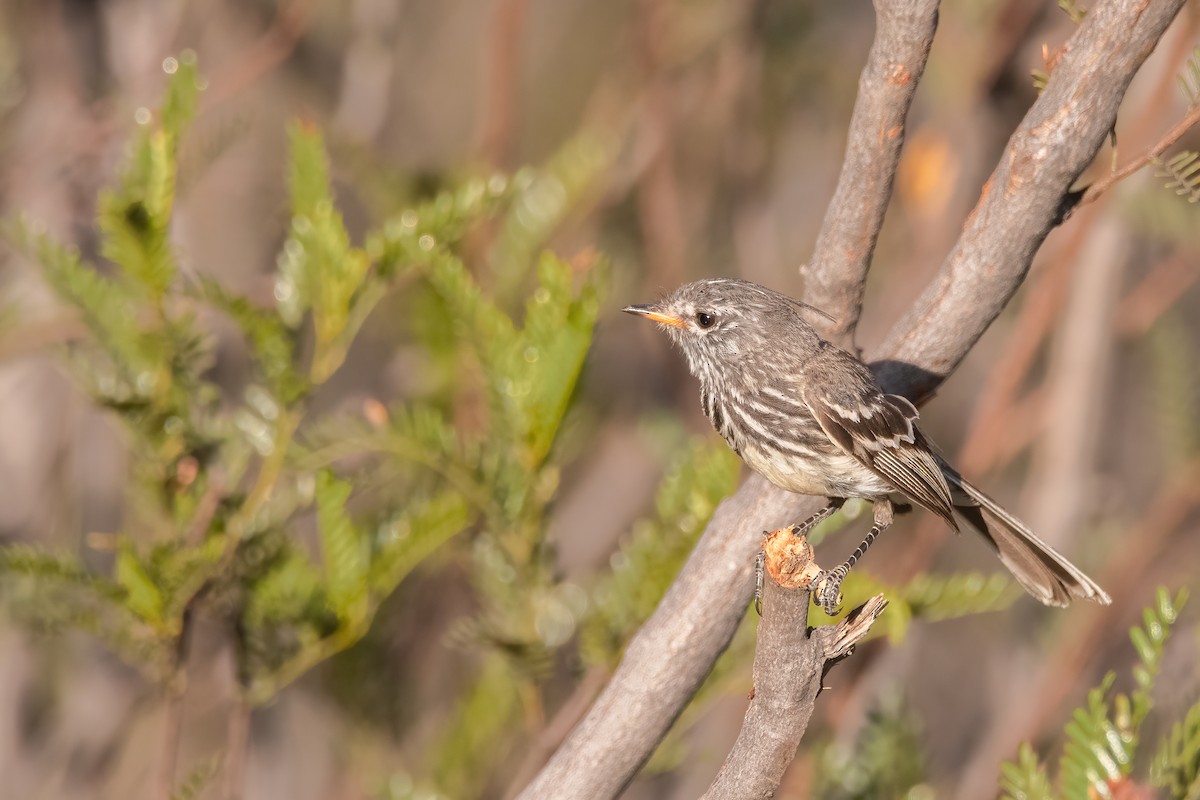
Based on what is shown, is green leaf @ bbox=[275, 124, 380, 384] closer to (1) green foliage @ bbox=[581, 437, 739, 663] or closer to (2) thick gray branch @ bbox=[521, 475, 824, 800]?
(1) green foliage @ bbox=[581, 437, 739, 663]

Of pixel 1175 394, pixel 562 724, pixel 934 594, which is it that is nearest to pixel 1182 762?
pixel 934 594

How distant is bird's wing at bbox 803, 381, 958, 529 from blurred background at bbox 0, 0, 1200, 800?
28cm

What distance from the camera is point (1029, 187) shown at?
87.3 inches

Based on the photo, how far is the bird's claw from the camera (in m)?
2.57

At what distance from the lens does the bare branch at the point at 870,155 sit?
2164 mm

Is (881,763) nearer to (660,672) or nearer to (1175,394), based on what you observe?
(660,672)

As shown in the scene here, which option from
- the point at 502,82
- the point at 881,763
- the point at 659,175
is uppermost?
the point at 502,82

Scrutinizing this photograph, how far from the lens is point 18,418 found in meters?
3.64

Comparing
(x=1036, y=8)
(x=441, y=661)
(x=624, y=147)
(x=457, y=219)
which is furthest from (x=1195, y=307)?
(x=457, y=219)

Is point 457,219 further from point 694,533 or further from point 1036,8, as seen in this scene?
A: point 1036,8

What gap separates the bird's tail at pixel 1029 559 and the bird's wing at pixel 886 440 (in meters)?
0.16

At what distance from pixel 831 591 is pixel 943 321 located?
0.61 metres

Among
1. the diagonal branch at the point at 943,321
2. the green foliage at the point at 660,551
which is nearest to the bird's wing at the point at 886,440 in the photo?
the green foliage at the point at 660,551

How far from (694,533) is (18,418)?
2093 mm
